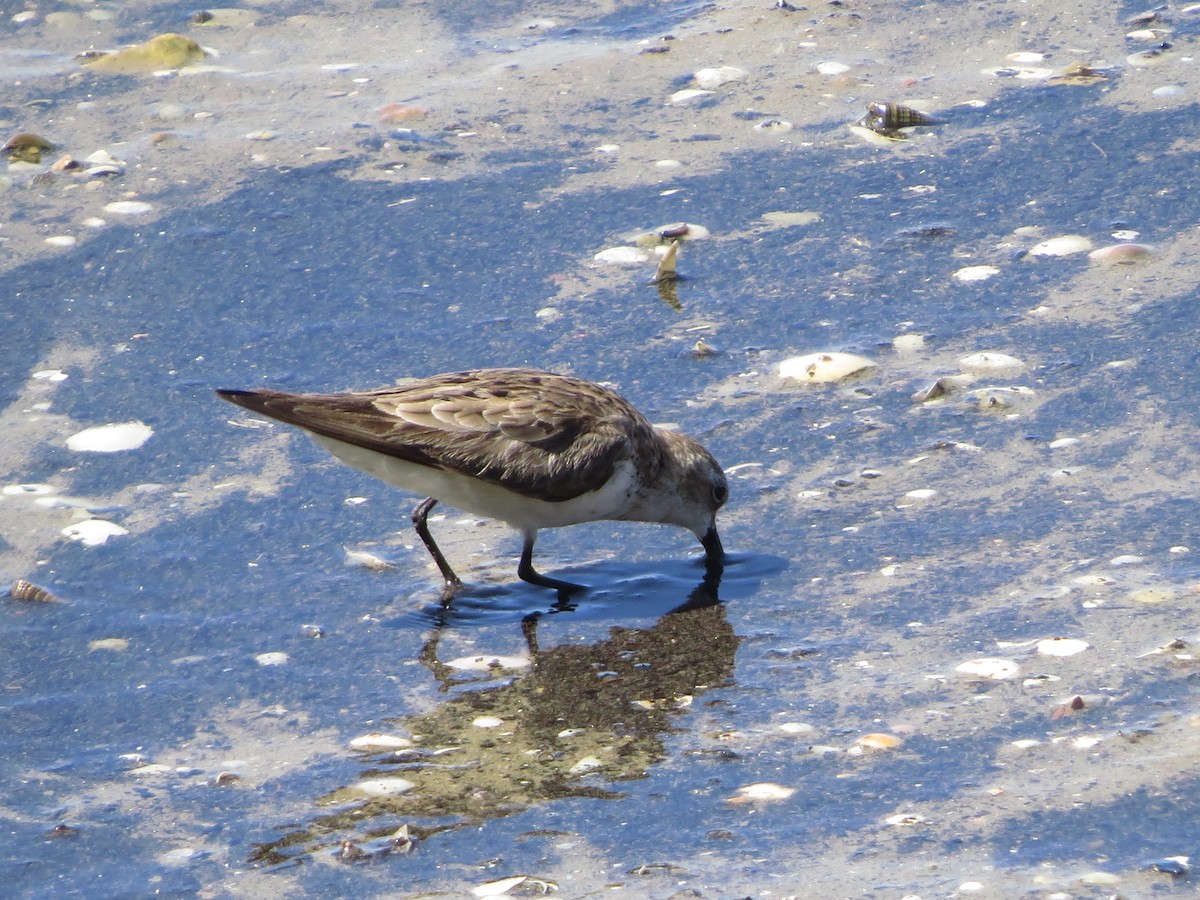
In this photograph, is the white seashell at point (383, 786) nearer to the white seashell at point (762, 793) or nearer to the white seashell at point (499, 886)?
the white seashell at point (499, 886)

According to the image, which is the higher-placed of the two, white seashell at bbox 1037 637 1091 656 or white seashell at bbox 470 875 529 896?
white seashell at bbox 470 875 529 896

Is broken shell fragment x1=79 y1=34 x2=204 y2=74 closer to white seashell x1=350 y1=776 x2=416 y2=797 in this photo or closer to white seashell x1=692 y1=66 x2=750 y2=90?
white seashell x1=692 y1=66 x2=750 y2=90

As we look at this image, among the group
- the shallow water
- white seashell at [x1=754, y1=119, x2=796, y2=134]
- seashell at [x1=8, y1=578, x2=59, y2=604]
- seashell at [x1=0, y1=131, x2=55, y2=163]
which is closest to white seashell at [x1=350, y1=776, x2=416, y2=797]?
the shallow water

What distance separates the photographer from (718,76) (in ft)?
32.4

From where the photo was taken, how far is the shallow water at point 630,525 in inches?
179

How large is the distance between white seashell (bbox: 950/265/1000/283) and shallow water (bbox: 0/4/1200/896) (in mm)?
79

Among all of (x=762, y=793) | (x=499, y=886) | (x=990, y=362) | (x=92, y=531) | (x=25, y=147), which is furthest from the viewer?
(x=25, y=147)

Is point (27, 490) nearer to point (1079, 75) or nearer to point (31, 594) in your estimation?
point (31, 594)

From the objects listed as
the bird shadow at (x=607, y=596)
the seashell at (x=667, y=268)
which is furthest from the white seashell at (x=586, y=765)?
the seashell at (x=667, y=268)

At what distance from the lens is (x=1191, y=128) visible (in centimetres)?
860

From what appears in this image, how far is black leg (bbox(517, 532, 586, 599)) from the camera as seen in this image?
6.06 m

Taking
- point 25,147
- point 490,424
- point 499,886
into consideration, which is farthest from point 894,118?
point 499,886

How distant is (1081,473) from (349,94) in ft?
18.5

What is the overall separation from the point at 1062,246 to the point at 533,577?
3290 millimetres
